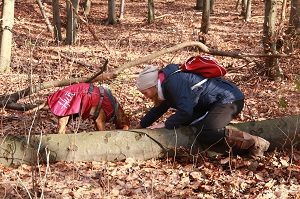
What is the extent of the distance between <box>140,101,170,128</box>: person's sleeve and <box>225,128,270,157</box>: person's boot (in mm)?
848

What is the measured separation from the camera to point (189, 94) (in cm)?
450

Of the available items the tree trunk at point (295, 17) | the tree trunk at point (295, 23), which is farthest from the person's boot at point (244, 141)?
the tree trunk at point (295, 17)

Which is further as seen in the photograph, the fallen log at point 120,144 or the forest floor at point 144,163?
the fallen log at point 120,144

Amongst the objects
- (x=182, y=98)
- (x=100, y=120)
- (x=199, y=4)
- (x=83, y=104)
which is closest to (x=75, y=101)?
(x=83, y=104)

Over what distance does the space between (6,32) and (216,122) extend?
6581mm

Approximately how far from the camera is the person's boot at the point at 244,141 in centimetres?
465

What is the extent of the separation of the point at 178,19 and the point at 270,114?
53.6ft

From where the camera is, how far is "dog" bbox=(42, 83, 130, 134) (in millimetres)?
5164

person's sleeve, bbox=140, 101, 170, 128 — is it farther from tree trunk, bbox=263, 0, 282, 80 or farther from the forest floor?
tree trunk, bbox=263, 0, 282, 80

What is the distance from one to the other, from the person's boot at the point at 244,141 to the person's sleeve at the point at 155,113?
0.85 meters

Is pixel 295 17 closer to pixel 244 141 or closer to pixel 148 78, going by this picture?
Result: pixel 244 141

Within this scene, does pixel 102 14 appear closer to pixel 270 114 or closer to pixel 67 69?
pixel 67 69

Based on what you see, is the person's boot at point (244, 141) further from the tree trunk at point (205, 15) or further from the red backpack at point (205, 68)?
the tree trunk at point (205, 15)

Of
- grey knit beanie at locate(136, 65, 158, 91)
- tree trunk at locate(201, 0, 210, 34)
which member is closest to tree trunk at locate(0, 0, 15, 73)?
grey knit beanie at locate(136, 65, 158, 91)
